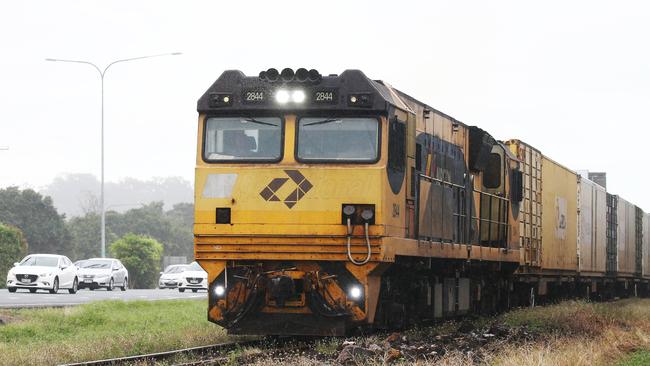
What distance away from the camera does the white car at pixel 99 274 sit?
44.3m

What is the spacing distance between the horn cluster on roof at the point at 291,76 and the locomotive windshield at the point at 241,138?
55cm

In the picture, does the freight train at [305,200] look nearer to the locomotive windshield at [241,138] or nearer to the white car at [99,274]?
the locomotive windshield at [241,138]

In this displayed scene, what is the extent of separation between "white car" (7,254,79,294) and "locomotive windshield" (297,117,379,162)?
23.2m

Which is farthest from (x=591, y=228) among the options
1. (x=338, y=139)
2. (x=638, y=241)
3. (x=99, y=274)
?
(x=338, y=139)

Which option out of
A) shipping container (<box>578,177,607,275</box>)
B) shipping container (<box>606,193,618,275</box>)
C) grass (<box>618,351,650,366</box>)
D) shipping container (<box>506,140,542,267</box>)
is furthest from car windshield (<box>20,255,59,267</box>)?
grass (<box>618,351,650,366</box>)

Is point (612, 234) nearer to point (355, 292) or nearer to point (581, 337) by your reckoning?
point (581, 337)

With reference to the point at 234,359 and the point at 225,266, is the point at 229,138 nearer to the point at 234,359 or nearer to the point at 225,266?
the point at 225,266

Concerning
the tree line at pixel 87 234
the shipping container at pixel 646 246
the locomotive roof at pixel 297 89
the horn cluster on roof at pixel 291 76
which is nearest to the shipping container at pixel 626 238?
the shipping container at pixel 646 246

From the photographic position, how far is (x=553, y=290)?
30922mm

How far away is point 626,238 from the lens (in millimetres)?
41938

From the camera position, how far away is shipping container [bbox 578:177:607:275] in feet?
108

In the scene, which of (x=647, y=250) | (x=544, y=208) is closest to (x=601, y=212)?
(x=544, y=208)

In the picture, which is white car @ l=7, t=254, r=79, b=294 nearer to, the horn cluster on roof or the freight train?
the freight train

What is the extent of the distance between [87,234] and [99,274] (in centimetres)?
5672
